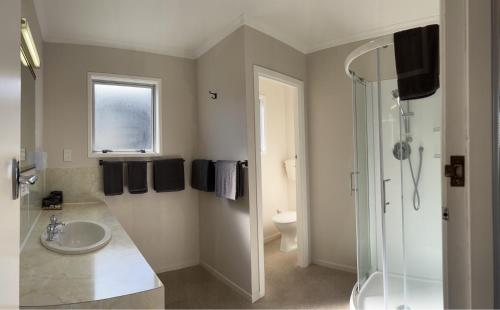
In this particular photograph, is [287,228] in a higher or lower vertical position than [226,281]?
higher

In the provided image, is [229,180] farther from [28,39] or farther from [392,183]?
[28,39]

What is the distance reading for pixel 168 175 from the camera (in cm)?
276

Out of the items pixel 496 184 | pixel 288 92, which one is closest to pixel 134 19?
pixel 288 92

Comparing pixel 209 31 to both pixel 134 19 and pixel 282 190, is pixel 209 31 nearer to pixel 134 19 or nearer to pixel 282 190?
pixel 134 19

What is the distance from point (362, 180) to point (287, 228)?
4.13ft

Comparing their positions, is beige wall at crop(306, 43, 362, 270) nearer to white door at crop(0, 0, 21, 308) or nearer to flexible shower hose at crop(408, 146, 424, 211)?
flexible shower hose at crop(408, 146, 424, 211)

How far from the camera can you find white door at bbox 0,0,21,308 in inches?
23.8

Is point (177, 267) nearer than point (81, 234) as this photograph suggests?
No

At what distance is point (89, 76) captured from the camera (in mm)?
2539

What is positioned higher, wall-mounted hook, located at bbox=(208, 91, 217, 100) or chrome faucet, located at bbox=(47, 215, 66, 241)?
wall-mounted hook, located at bbox=(208, 91, 217, 100)

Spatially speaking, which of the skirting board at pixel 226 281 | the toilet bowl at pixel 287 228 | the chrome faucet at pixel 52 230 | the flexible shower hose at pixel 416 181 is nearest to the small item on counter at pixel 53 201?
the chrome faucet at pixel 52 230

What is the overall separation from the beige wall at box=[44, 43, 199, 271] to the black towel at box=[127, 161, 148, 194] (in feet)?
0.42

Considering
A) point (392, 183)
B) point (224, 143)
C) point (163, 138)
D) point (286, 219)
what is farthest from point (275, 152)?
point (392, 183)

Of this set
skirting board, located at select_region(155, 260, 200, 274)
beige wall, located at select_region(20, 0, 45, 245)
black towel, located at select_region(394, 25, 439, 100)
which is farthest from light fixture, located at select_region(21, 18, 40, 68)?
skirting board, located at select_region(155, 260, 200, 274)
